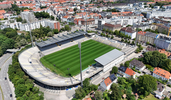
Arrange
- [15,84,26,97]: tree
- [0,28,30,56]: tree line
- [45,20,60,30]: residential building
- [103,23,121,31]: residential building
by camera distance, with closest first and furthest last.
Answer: [15,84,26,97]: tree < [0,28,30,56]: tree line < [103,23,121,31]: residential building < [45,20,60,30]: residential building

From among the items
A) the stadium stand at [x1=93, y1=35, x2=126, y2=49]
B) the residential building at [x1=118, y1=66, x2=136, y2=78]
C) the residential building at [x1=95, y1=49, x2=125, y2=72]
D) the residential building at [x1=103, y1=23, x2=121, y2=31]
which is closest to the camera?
the residential building at [x1=118, y1=66, x2=136, y2=78]

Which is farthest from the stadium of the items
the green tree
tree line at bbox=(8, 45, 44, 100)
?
the green tree

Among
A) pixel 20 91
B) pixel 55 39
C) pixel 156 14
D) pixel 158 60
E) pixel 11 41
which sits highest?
pixel 156 14

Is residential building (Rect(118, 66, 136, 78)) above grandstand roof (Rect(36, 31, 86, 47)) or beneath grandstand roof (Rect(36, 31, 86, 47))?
beneath

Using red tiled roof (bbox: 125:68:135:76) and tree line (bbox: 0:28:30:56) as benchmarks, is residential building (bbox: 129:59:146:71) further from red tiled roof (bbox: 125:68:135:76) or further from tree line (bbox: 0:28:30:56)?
tree line (bbox: 0:28:30:56)

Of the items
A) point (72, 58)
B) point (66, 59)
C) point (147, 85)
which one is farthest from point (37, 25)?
point (147, 85)

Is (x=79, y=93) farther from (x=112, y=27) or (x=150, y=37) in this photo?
(x=112, y=27)
